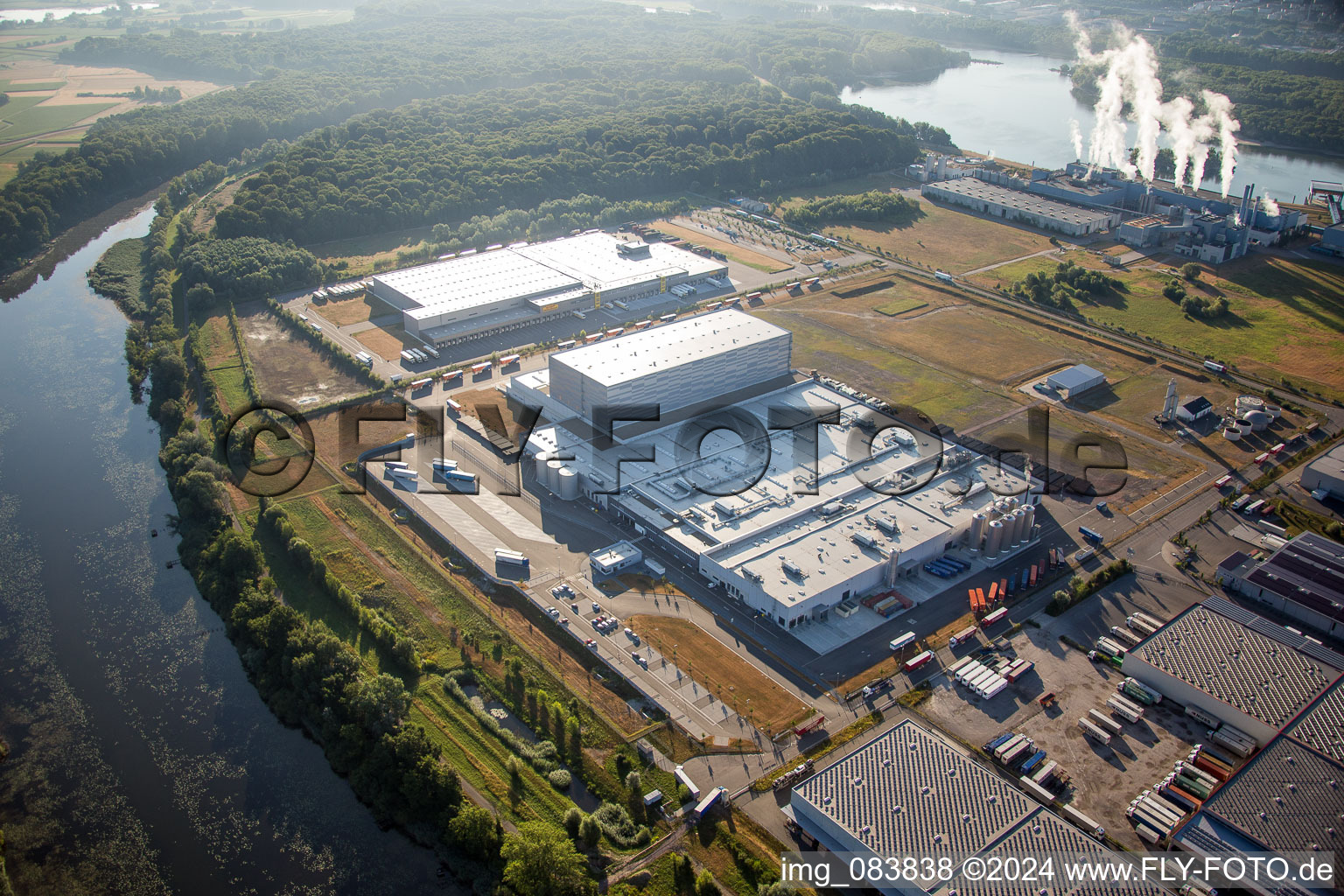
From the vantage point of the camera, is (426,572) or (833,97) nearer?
(426,572)

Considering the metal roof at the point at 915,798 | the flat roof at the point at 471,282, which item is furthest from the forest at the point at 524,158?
the metal roof at the point at 915,798

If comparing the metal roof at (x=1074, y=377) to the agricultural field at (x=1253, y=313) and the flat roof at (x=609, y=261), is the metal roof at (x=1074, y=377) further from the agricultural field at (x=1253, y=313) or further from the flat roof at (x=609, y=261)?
the flat roof at (x=609, y=261)

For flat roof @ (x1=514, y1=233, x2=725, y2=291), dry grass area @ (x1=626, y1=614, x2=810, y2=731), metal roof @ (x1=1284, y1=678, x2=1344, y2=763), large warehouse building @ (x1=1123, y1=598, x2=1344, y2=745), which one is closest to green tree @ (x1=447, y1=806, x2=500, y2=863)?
dry grass area @ (x1=626, y1=614, x2=810, y2=731)

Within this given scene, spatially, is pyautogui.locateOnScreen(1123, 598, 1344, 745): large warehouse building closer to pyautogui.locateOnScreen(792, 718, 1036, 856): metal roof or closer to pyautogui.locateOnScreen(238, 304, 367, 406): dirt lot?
pyautogui.locateOnScreen(792, 718, 1036, 856): metal roof

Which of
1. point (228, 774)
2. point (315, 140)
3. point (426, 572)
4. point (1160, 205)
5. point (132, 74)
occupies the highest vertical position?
point (132, 74)

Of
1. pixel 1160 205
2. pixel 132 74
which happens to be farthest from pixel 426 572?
pixel 132 74

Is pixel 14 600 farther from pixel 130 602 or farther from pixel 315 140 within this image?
pixel 315 140

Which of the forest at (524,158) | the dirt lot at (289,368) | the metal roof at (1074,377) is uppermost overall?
the forest at (524,158)

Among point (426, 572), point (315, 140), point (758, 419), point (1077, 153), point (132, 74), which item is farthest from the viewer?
point (132, 74)
